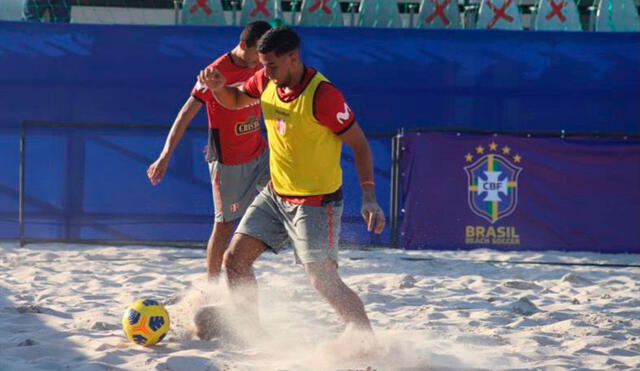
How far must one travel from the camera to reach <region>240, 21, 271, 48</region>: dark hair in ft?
17.1

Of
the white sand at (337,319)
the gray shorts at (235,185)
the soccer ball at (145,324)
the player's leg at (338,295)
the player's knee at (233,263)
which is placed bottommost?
the white sand at (337,319)

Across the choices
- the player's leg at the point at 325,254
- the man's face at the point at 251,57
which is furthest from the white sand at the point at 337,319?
the man's face at the point at 251,57

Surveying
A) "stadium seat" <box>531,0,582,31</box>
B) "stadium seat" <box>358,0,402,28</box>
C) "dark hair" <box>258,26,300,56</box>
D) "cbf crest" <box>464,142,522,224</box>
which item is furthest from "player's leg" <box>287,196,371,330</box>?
"stadium seat" <box>531,0,582,31</box>

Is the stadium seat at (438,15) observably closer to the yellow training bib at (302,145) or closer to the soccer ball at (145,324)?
the yellow training bib at (302,145)

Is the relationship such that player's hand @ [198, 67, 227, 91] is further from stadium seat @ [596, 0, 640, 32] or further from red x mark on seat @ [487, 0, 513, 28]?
stadium seat @ [596, 0, 640, 32]

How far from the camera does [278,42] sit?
13.9 ft

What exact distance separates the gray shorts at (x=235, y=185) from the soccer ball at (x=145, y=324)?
1073 mm

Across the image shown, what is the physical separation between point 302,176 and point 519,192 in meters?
5.57

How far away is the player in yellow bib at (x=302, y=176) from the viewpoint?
4.25 metres

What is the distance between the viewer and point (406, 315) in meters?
5.91

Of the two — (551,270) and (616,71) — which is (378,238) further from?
(616,71)

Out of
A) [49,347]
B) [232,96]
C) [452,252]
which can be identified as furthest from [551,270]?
[49,347]

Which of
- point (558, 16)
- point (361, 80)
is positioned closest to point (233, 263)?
point (361, 80)

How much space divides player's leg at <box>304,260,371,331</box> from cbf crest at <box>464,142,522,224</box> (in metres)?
5.38
